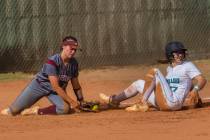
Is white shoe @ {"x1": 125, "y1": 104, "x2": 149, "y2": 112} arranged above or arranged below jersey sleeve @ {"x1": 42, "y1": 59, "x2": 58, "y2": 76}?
below

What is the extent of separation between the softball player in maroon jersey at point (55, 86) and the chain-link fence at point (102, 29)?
553cm

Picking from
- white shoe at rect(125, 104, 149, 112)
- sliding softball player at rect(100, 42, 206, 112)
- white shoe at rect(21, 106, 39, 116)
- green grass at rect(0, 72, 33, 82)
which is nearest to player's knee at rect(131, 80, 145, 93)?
sliding softball player at rect(100, 42, 206, 112)

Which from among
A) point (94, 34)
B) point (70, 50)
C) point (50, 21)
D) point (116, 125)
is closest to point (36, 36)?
point (50, 21)

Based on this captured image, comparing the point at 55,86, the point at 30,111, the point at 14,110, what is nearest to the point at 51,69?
the point at 55,86

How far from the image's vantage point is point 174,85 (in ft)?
28.7

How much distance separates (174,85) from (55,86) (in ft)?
5.34

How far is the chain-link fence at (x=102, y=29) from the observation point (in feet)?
47.6

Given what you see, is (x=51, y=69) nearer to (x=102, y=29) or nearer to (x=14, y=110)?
(x=14, y=110)

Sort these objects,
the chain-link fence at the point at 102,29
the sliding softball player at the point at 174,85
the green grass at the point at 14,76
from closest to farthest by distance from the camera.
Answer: the sliding softball player at the point at 174,85 → the green grass at the point at 14,76 → the chain-link fence at the point at 102,29

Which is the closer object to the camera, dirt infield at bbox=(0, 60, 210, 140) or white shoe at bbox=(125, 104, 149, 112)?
dirt infield at bbox=(0, 60, 210, 140)

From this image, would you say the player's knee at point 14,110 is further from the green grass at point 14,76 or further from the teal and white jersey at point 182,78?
the green grass at point 14,76

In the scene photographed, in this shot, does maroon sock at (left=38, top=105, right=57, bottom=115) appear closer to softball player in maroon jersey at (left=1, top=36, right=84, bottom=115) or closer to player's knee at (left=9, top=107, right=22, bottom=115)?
softball player in maroon jersey at (left=1, top=36, right=84, bottom=115)

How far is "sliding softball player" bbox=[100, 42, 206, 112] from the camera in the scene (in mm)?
8633

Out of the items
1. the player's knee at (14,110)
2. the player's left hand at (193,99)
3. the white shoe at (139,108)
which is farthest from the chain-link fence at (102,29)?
the player's left hand at (193,99)
